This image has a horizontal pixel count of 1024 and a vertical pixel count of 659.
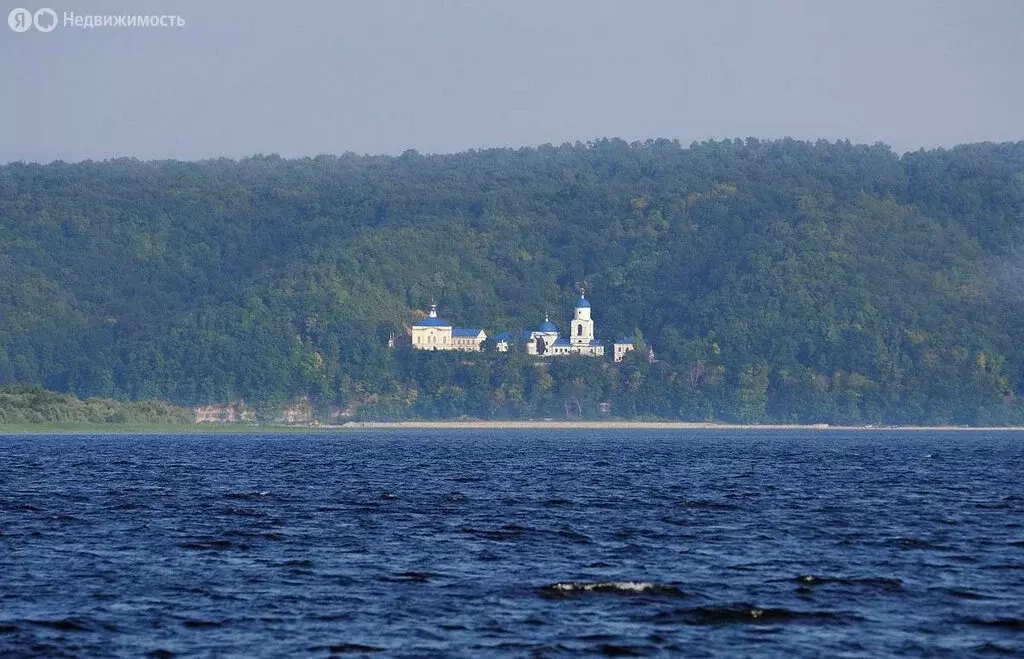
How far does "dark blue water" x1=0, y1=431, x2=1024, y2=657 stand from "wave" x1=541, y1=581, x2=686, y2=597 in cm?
8

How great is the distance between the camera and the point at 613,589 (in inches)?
1596

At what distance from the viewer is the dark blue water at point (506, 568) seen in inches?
1367

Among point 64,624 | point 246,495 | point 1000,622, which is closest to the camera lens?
point 64,624

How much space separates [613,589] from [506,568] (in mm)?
4949

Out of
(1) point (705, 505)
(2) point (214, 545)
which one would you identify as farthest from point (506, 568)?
(1) point (705, 505)

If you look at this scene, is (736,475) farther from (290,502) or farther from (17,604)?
(17,604)

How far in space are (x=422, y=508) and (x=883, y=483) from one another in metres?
30.4

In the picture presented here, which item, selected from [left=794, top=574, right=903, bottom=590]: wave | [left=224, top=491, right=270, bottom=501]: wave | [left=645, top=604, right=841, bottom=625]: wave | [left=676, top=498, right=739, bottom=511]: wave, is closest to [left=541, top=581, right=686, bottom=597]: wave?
[left=645, top=604, right=841, bottom=625]: wave

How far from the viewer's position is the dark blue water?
3472 cm

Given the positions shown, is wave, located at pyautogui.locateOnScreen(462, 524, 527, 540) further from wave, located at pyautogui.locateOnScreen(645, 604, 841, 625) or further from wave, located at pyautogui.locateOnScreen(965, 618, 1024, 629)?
wave, located at pyautogui.locateOnScreen(965, 618, 1024, 629)

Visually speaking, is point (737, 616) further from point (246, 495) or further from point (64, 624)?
point (246, 495)

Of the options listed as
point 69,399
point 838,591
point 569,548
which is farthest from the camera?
point 69,399

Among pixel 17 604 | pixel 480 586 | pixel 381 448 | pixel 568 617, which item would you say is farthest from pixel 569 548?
pixel 381 448

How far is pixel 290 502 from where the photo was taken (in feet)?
223
